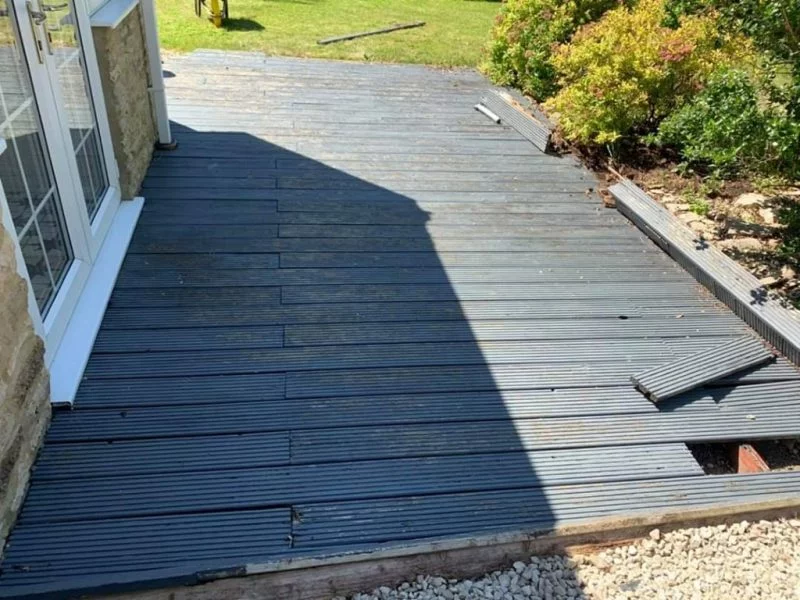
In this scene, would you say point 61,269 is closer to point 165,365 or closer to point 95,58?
point 165,365

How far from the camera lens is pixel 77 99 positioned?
2867 millimetres

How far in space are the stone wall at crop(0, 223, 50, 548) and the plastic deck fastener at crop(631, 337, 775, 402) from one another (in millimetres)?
2208

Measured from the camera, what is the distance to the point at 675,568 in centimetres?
193

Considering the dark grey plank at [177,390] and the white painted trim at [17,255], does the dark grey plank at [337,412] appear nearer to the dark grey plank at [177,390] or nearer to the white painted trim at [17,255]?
the dark grey plank at [177,390]

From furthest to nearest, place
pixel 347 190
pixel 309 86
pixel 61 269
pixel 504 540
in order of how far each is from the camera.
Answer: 1. pixel 309 86
2. pixel 347 190
3. pixel 61 269
4. pixel 504 540

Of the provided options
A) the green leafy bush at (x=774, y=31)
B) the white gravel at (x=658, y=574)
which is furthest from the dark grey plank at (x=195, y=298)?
the green leafy bush at (x=774, y=31)

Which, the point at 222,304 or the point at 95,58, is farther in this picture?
the point at 95,58

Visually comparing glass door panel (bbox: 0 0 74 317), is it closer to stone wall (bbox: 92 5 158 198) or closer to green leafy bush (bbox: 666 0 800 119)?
stone wall (bbox: 92 5 158 198)

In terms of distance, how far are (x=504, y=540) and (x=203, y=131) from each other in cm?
367

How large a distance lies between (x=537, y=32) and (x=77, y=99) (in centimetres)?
410

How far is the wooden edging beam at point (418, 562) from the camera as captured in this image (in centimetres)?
175

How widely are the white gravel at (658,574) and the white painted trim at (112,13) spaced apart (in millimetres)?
2775

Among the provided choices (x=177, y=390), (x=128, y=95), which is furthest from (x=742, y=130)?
(x=128, y=95)

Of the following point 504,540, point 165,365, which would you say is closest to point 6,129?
point 165,365
